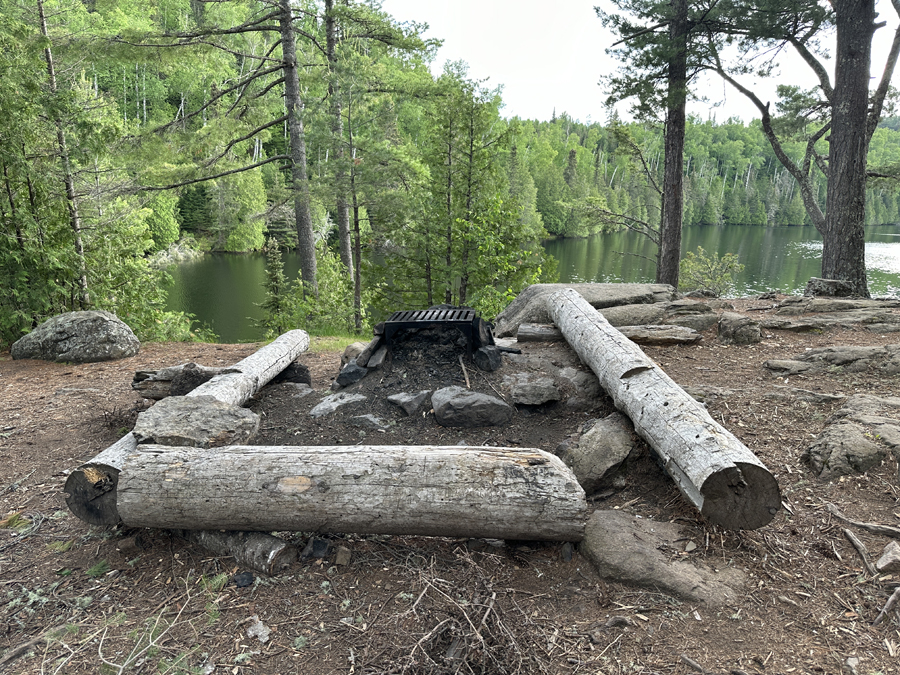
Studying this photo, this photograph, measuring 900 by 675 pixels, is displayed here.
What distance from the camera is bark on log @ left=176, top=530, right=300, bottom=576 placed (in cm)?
282

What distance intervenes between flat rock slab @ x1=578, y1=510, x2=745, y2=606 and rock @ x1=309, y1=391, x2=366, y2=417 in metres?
2.66

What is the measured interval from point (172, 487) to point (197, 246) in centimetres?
3607

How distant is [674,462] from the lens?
3.24 m

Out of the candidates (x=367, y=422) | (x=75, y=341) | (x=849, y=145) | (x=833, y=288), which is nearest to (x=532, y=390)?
(x=367, y=422)

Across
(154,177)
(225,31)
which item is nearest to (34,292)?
(154,177)

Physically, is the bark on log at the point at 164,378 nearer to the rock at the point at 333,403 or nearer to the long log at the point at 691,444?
the rock at the point at 333,403

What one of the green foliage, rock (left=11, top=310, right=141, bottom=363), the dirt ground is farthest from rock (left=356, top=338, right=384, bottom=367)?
the green foliage

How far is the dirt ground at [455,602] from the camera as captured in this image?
7.20ft

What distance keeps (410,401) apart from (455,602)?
2.44m

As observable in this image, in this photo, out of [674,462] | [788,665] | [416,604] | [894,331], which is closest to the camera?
[788,665]

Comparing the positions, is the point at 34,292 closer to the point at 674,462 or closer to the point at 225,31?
the point at 225,31

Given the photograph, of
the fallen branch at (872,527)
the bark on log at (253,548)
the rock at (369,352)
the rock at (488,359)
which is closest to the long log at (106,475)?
the bark on log at (253,548)

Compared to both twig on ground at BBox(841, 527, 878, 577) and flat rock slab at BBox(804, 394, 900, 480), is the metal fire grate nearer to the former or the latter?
flat rock slab at BBox(804, 394, 900, 480)

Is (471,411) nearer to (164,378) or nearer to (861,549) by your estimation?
(861,549)
